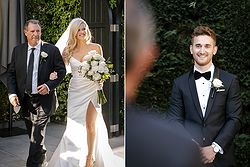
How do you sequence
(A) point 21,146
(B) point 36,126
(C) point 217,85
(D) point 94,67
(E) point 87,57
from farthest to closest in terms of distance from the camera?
1. (A) point 21,146
2. (B) point 36,126
3. (E) point 87,57
4. (D) point 94,67
5. (C) point 217,85

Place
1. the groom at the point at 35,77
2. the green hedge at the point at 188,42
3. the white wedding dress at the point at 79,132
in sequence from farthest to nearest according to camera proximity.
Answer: the white wedding dress at the point at 79,132 < the groom at the point at 35,77 < the green hedge at the point at 188,42

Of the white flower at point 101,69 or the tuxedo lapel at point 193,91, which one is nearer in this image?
the tuxedo lapel at point 193,91

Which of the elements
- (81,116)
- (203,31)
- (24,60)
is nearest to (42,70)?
(24,60)

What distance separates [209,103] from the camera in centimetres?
259

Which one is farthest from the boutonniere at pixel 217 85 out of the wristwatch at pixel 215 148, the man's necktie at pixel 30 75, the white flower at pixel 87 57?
the man's necktie at pixel 30 75

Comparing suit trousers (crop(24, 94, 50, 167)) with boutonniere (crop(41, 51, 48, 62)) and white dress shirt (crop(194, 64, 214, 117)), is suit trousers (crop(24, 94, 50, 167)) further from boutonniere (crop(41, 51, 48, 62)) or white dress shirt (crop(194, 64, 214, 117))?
white dress shirt (crop(194, 64, 214, 117))

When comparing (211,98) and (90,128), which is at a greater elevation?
(211,98)

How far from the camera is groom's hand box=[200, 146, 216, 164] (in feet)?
8.58

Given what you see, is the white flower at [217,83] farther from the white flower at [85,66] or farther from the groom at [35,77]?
the groom at [35,77]

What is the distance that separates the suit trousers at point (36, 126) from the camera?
466 cm

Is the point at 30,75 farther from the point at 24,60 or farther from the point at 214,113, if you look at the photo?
the point at 214,113

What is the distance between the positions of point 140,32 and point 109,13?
134 inches

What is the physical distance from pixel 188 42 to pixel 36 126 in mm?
2634

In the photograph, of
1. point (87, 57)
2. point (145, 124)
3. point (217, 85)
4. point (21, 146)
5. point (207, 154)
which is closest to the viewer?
point (217, 85)
